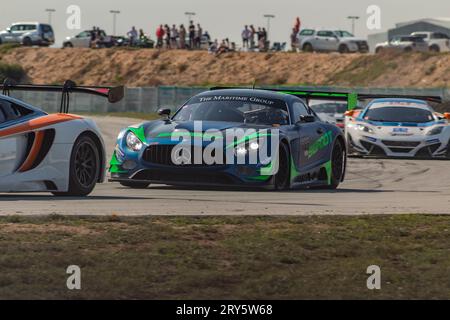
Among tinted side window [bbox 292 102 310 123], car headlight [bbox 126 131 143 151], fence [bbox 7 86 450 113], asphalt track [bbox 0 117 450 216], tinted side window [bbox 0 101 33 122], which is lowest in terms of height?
fence [bbox 7 86 450 113]

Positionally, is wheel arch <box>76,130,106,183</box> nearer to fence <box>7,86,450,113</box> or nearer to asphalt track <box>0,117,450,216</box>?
asphalt track <box>0,117,450,216</box>

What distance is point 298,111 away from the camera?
635 inches

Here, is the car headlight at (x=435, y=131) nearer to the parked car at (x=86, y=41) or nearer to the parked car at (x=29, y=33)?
the parked car at (x=29, y=33)

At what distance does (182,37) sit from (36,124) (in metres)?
67.9

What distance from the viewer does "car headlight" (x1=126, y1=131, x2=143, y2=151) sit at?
14805 millimetres

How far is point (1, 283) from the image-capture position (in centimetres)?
746

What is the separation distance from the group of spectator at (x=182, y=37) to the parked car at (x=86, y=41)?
4237mm

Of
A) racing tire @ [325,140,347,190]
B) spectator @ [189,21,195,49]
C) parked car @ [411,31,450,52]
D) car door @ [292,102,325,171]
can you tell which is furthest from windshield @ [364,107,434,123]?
parked car @ [411,31,450,52]

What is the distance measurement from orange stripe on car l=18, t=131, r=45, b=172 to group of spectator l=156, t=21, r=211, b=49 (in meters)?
60.2

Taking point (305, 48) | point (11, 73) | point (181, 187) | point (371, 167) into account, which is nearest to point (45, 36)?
point (11, 73)

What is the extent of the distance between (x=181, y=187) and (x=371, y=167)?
267 inches

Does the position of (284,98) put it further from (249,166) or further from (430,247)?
(430,247)

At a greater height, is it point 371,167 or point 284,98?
point 284,98
